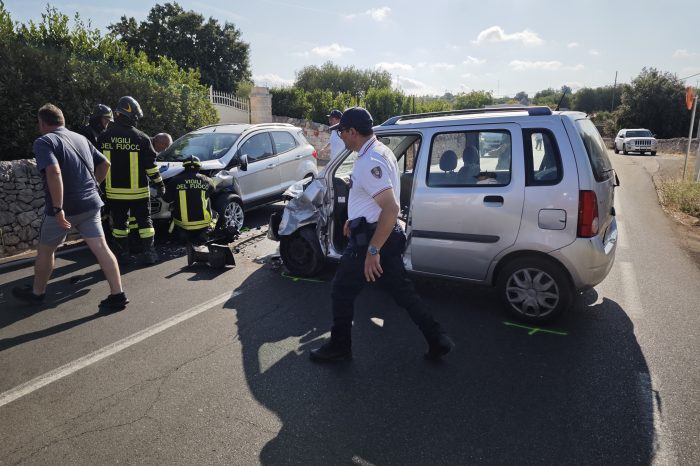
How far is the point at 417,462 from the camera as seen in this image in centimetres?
255

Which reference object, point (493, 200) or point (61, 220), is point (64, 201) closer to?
point (61, 220)

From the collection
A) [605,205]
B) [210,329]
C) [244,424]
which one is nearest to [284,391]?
[244,424]

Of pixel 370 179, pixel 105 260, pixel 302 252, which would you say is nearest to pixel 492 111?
pixel 370 179

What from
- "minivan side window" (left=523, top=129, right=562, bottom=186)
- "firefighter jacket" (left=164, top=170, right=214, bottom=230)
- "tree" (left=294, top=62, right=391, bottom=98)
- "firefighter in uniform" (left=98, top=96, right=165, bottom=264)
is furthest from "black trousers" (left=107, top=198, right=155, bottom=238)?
"tree" (left=294, top=62, right=391, bottom=98)

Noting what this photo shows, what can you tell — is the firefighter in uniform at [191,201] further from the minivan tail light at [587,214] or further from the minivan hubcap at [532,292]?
the minivan tail light at [587,214]

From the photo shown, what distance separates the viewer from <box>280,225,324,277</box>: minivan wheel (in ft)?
18.1

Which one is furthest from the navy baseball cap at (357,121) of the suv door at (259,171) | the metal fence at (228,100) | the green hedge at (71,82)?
the metal fence at (228,100)

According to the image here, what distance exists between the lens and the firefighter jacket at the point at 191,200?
6574 millimetres

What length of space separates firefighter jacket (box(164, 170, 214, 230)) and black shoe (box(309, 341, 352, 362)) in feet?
12.5

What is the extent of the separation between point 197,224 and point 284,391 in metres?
4.11

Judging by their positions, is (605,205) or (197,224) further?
(197,224)

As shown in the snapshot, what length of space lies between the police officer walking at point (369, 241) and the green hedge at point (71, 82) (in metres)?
7.67

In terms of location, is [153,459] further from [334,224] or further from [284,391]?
[334,224]

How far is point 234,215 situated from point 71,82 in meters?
4.54
